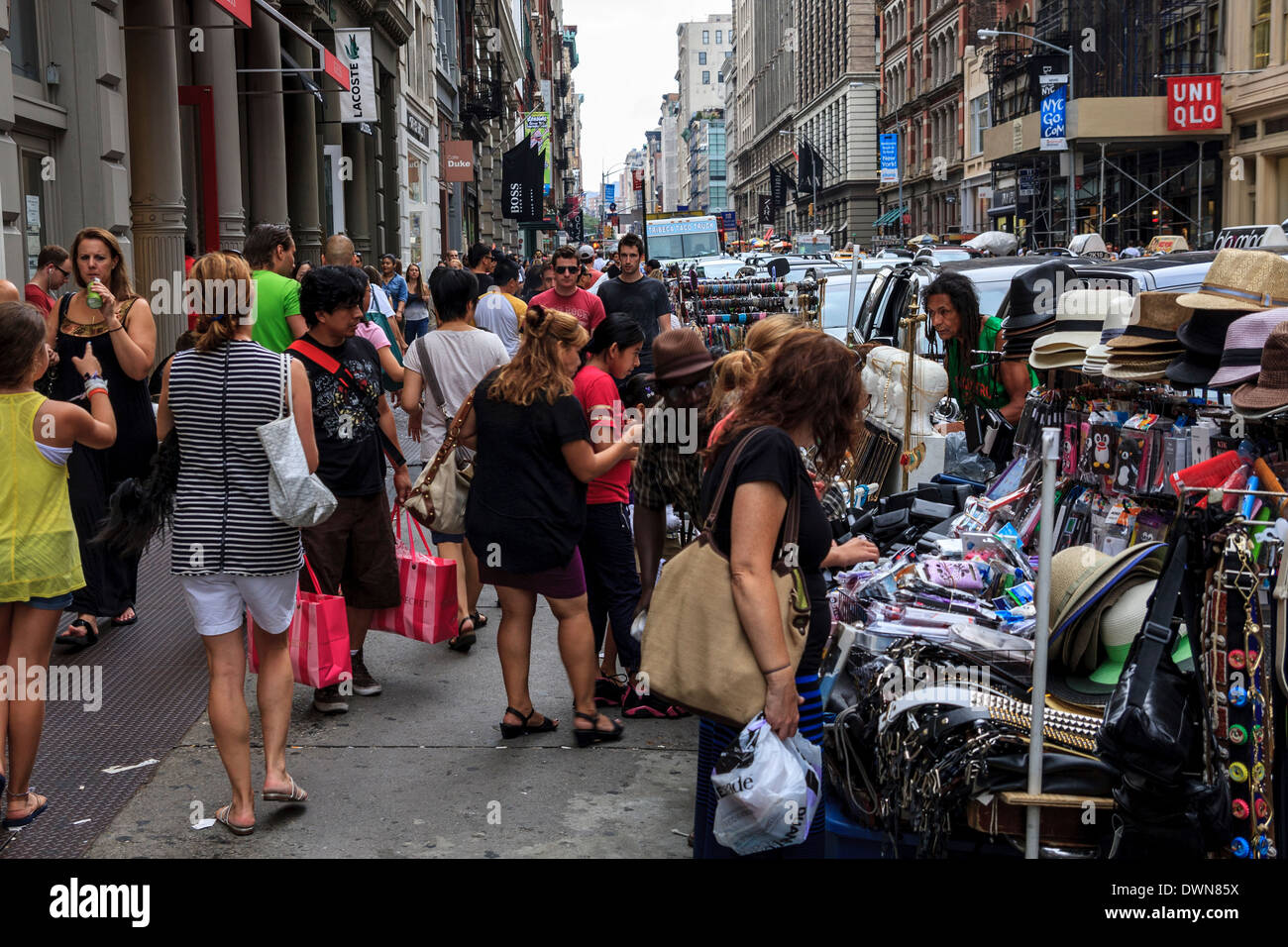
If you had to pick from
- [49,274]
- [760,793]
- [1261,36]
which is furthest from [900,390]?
[1261,36]

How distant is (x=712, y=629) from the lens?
11.5 feet

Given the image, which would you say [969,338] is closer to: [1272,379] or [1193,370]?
[1193,370]

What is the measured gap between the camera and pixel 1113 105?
131 feet

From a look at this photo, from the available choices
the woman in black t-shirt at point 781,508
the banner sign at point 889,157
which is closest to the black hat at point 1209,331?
the woman in black t-shirt at point 781,508

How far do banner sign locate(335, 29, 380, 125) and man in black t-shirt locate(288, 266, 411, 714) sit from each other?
17.4m

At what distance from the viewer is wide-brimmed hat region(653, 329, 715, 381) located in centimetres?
591

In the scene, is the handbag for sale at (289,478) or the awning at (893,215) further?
the awning at (893,215)

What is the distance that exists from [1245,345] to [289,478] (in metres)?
3.23

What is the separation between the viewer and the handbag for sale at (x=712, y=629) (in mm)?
3475

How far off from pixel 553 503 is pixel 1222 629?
9.05 ft

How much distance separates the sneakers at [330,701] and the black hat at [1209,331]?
3945 mm

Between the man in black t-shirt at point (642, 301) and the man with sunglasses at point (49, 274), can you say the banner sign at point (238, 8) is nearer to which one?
the man in black t-shirt at point (642, 301)

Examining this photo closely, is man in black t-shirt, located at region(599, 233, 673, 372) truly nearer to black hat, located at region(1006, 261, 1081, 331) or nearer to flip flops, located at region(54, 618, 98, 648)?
black hat, located at region(1006, 261, 1081, 331)

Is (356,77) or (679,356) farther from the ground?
(356,77)
